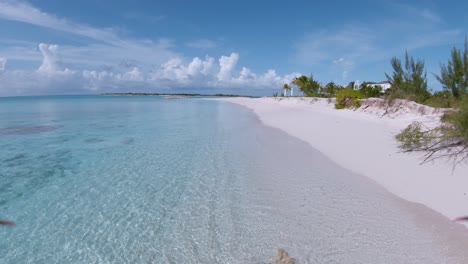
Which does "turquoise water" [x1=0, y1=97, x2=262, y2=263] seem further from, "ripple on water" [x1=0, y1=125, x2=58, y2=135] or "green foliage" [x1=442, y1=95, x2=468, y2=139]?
"ripple on water" [x1=0, y1=125, x2=58, y2=135]

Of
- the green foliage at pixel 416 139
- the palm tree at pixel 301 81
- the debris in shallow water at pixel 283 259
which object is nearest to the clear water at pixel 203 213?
the debris in shallow water at pixel 283 259

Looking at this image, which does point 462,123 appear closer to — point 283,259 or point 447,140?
point 447,140

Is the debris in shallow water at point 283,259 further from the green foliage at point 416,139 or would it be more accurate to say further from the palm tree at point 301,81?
the palm tree at point 301,81

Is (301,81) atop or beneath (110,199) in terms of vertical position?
atop

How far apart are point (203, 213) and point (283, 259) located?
185 cm

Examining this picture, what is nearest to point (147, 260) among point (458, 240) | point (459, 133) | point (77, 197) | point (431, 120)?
point (77, 197)

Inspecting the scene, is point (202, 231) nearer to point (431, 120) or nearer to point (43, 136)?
point (431, 120)

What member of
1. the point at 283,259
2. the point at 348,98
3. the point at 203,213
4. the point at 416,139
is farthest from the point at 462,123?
the point at 348,98

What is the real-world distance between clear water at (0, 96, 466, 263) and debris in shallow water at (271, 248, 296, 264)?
13 centimetres

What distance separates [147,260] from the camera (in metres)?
3.46

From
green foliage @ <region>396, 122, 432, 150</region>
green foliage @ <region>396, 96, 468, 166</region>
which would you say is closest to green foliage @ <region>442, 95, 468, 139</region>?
green foliage @ <region>396, 96, 468, 166</region>

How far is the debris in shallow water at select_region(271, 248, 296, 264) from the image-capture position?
322 cm

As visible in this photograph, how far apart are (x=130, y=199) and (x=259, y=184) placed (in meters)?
2.72

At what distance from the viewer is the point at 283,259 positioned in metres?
3.25
